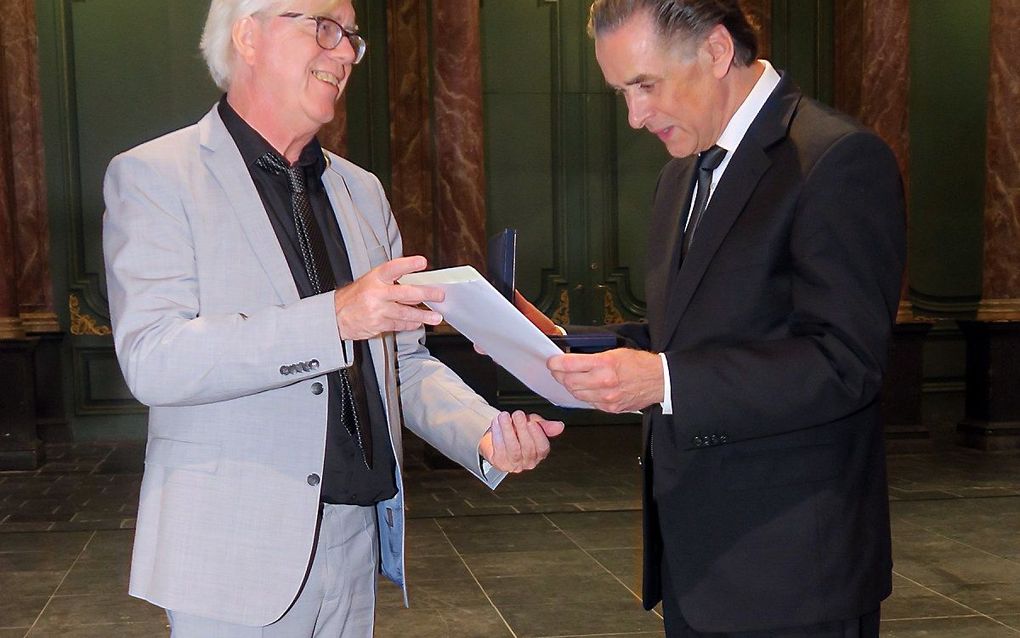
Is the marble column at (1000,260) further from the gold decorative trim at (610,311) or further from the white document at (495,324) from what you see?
the white document at (495,324)

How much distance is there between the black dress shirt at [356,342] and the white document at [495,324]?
0.27 meters

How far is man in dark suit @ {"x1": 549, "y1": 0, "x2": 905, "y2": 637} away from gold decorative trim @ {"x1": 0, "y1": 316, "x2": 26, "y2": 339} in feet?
23.9

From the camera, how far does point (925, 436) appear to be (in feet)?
28.9

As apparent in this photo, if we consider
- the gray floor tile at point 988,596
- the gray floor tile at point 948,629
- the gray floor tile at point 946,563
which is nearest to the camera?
the gray floor tile at point 948,629

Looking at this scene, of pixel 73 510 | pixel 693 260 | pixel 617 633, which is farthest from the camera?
pixel 73 510

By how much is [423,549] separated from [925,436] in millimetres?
4727

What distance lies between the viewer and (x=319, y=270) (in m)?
2.21

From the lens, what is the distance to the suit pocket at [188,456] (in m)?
2.01

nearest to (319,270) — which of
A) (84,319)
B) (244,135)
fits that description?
(244,135)

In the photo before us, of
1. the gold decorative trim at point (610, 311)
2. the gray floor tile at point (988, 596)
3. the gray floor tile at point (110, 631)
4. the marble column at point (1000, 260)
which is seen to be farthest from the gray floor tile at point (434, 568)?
the marble column at point (1000, 260)

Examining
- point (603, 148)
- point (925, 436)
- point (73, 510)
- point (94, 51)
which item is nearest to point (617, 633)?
point (73, 510)

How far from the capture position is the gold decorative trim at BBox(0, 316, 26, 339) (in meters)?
8.32

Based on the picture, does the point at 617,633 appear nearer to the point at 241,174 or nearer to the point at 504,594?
the point at 504,594

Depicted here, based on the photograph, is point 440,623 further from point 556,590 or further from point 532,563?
point 532,563
